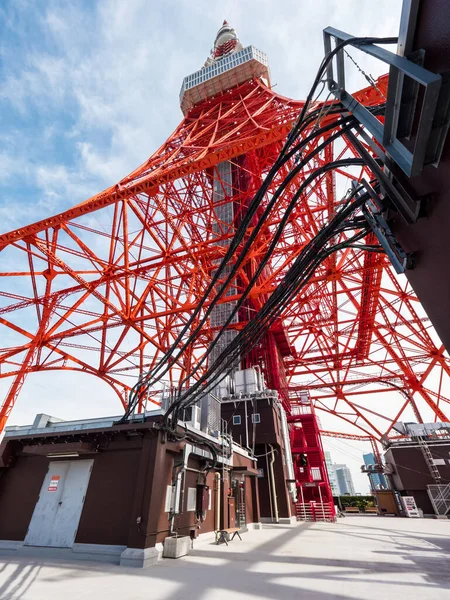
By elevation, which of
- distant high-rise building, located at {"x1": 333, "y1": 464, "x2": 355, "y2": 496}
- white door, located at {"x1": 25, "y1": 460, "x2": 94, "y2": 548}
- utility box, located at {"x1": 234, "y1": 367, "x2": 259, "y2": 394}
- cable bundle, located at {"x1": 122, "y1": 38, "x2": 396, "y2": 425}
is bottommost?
white door, located at {"x1": 25, "y1": 460, "x2": 94, "y2": 548}

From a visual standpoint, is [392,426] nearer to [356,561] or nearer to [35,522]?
[356,561]

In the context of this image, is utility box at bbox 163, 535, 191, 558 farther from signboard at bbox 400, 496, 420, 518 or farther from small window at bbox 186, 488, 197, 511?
signboard at bbox 400, 496, 420, 518

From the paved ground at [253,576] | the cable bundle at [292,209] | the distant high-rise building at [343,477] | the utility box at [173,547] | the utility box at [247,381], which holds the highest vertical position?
the distant high-rise building at [343,477]

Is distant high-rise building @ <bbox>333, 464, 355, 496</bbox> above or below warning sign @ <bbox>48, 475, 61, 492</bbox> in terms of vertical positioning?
above

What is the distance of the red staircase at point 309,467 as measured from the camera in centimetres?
2123

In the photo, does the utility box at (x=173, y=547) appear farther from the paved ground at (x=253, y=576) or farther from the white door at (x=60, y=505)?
the white door at (x=60, y=505)

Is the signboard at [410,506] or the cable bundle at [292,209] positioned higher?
the cable bundle at [292,209]

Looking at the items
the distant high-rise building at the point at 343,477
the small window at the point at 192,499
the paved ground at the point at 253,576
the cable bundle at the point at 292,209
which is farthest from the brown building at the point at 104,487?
the distant high-rise building at the point at 343,477

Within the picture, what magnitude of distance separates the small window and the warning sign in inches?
177

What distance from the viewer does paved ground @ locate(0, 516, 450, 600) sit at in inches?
209

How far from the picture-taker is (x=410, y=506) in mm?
23406

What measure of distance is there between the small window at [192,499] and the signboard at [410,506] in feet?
72.2

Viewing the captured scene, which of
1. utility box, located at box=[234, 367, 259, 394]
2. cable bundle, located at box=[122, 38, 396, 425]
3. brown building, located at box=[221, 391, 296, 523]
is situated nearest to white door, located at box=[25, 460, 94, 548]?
cable bundle, located at box=[122, 38, 396, 425]

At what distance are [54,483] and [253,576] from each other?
741 centimetres
